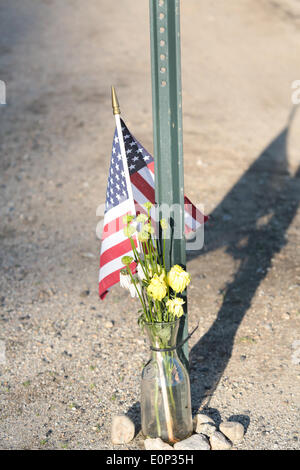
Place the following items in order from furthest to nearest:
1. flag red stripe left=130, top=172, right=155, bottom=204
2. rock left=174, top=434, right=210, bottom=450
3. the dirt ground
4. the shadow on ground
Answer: the shadow on ground < the dirt ground < flag red stripe left=130, top=172, right=155, bottom=204 < rock left=174, top=434, right=210, bottom=450

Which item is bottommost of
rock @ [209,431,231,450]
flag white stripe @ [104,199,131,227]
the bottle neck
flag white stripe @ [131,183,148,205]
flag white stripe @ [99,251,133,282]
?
rock @ [209,431,231,450]

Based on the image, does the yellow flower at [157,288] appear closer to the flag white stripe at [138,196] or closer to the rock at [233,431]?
the flag white stripe at [138,196]

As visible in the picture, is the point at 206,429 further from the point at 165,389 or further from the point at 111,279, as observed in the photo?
the point at 111,279

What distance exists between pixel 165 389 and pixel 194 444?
415mm

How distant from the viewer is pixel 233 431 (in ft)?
12.7

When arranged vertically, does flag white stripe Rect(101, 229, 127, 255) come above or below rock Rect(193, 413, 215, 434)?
above

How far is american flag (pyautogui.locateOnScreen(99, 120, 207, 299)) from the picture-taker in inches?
150

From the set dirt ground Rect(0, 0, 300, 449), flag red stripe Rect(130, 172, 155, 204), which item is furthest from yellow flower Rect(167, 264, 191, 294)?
dirt ground Rect(0, 0, 300, 449)

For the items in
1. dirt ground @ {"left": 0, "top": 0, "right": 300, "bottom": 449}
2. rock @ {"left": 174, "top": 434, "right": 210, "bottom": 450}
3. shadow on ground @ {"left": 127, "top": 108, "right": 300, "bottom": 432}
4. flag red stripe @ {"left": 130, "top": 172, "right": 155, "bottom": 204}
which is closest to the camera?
rock @ {"left": 174, "top": 434, "right": 210, "bottom": 450}

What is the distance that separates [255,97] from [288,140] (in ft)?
4.64

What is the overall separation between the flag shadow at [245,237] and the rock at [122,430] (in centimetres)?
57
